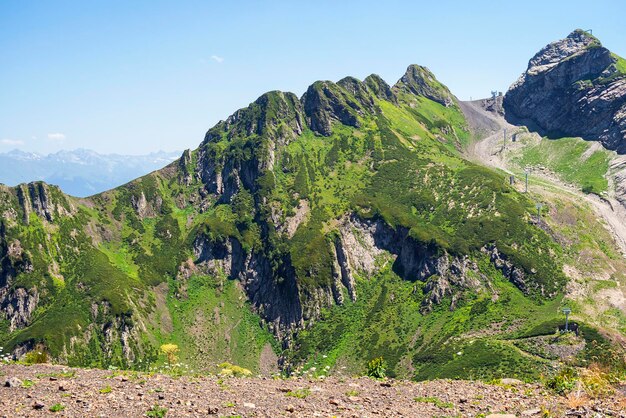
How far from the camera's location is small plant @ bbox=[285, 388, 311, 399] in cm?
3411

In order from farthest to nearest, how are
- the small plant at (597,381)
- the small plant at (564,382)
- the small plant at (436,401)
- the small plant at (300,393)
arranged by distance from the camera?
the small plant at (300,393), the small plant at (564,382), the small plant at (436,401), the small plant at (597,381)

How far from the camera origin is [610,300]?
147 meters

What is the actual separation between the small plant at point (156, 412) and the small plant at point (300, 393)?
897 centimetres

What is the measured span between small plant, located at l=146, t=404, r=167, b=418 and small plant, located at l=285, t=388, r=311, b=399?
897 cm

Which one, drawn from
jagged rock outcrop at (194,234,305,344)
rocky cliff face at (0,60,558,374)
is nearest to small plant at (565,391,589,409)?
rocky cliff face at (0,60,558,374)

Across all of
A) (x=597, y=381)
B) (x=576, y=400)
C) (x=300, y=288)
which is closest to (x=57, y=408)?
(x=576, y=400)

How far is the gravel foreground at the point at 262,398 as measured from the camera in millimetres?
29375

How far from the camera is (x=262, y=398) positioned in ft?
110

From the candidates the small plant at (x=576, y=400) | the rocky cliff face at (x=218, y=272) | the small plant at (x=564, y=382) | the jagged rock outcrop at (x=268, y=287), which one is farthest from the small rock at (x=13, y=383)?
the jagged rock outcrop at (x=268, y=287)

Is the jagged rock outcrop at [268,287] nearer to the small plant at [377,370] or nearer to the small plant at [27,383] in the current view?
the small plant at [377,370]

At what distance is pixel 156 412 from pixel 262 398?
7491mm

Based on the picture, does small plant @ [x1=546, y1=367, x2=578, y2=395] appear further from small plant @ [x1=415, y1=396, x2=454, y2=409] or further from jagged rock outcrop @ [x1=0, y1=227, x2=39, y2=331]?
jagged rock outcrop @ [x1=0, y1=227, x2=39, y2=331]

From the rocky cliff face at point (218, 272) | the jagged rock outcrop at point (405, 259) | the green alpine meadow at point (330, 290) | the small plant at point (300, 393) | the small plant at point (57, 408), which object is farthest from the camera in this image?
the jagged rock outcrop at point (405, 259)

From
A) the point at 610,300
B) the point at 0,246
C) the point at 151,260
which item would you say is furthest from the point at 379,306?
the point at 0,246
